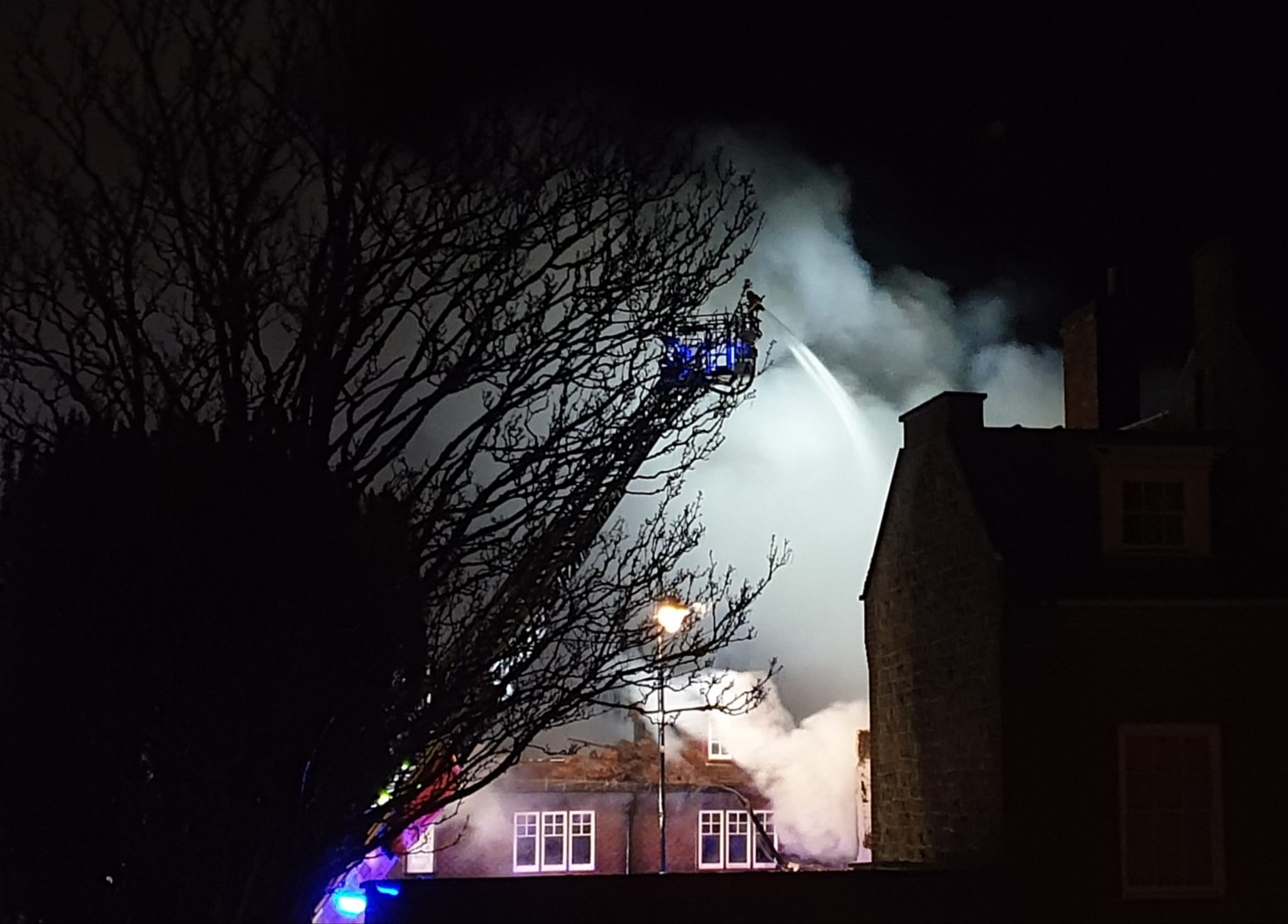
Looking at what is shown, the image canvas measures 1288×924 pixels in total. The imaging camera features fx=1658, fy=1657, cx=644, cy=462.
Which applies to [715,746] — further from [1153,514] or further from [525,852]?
[1153,514]

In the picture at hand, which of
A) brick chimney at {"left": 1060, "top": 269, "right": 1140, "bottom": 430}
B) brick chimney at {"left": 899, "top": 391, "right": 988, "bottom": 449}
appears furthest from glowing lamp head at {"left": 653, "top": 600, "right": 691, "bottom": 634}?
brick chimney at {"left": 1060, "top": 269, "right": 1140, "bottom": 430}

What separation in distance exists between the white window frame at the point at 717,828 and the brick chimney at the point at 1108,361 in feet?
71.6

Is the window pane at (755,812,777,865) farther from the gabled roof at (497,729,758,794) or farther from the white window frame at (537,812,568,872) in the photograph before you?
the white window frame at (537,812,568,872)

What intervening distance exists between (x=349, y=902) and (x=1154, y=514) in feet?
36.8

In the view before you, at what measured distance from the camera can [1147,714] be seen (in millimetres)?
20156

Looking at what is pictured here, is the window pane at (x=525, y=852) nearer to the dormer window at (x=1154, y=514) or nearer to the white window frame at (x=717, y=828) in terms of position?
the white window frame at (x=717, y=828)

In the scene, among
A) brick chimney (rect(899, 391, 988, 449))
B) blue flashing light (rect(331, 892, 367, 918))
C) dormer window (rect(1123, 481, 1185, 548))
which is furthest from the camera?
brick chimney (rect(899, 391, 988, 449))

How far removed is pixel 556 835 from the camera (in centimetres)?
Result: 4428

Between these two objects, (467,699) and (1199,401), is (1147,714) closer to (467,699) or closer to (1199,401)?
(1199,401)

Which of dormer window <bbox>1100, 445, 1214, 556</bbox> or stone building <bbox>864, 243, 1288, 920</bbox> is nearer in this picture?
stone building <bbox>864, 243, 1288, 920</bbox>

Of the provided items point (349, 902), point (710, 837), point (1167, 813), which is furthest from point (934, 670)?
point (710, 837)

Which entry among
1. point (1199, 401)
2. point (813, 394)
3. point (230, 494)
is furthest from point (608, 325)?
point (813, 394)

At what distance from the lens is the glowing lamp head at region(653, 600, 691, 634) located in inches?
785

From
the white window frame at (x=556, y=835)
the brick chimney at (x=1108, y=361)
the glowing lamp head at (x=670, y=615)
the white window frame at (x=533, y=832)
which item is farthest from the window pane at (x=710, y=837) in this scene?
the glowing lamp head at (x=670, y=615)
